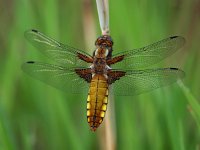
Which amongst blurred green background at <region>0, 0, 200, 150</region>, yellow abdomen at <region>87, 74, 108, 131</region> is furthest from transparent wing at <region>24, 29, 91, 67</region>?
blurred green background at <region>0, 0, 200, 150</region>

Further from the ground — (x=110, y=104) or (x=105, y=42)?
(x=105, y=42)

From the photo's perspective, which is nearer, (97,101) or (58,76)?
(97,101)

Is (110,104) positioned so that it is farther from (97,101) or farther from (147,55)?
(147,55)

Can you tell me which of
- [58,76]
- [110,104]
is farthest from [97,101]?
[58,76]

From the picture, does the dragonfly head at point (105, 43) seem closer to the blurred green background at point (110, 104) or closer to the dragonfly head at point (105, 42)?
the dragonfly head at point (105, 42)

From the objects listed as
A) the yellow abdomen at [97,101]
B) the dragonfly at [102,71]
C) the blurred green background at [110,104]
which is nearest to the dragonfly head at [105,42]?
the dragonfly at [102,71]

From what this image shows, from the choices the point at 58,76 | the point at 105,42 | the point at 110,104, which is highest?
the point at 105,42

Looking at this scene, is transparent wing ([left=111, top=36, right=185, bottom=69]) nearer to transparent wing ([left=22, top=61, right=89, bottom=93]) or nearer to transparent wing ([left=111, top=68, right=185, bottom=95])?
transparent wing ([left=111, top=68, right=185, bottom=95])
